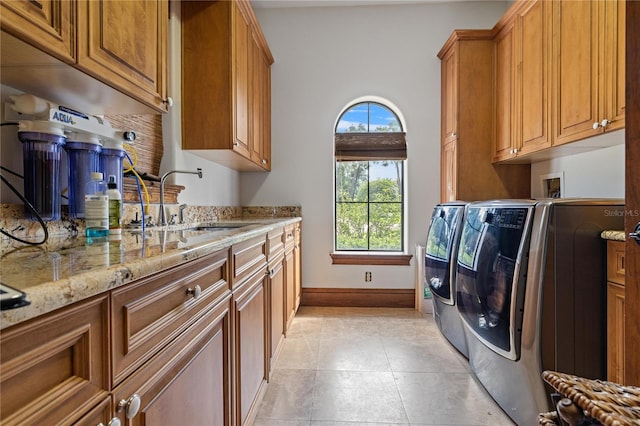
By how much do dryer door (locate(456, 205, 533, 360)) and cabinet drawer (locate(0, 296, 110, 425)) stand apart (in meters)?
1.59

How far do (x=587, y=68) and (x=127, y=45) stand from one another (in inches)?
93.0

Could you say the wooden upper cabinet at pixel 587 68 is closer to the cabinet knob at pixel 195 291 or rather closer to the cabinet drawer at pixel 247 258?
the cabinet drawer at pixel 247 258

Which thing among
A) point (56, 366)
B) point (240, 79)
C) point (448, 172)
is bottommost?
point (56, 366)

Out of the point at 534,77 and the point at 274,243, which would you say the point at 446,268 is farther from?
the point at 534,77

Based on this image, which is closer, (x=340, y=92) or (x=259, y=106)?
(x=259, y=106)

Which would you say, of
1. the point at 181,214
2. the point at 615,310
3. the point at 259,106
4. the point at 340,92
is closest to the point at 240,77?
the point at 259,106

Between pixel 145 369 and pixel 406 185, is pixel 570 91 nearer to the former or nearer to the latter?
pixel 406 185

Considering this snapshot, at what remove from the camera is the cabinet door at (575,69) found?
1.76 metres

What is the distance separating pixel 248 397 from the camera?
1360 mm

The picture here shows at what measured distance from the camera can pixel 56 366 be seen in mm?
447

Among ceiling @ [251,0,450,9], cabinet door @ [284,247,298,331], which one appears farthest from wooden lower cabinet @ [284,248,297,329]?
ceiling @ [251,0,450,9]

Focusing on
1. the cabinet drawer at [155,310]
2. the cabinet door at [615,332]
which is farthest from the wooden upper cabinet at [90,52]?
the cabinet door at [615,332]

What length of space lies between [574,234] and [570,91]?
113 cm

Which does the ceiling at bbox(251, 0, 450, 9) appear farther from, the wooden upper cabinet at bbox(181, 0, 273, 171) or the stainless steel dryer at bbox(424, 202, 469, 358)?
the stainless steel dryer at bbox(424, 202, 469, 358)
